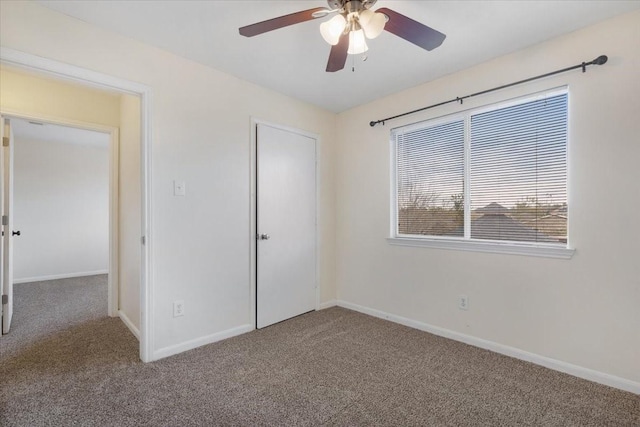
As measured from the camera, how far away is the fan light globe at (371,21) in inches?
58.0

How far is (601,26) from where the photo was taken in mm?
1998

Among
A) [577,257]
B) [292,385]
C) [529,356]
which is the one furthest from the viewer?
[529,356]

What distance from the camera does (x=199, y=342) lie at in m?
2.56

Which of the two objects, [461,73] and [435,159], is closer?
[461,73]

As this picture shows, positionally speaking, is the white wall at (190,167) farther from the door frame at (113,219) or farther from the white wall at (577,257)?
the white wall at (577,257)

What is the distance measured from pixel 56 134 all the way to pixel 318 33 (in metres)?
4.88

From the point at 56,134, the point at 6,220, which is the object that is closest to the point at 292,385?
the point at 6,220

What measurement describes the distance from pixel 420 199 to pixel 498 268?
93cm

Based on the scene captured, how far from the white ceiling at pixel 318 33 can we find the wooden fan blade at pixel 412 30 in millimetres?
341

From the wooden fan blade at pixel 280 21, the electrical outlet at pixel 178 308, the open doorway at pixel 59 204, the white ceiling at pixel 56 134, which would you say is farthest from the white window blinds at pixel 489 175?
the open doorway at pixel 59 204

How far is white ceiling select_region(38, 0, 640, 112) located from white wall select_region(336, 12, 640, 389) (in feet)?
0.43

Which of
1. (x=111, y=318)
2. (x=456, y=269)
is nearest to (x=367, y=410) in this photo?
(x=456, y=269)

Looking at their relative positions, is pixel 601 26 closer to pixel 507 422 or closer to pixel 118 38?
pixel 507 422

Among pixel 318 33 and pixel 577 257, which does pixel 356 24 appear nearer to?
pixel 318 33
